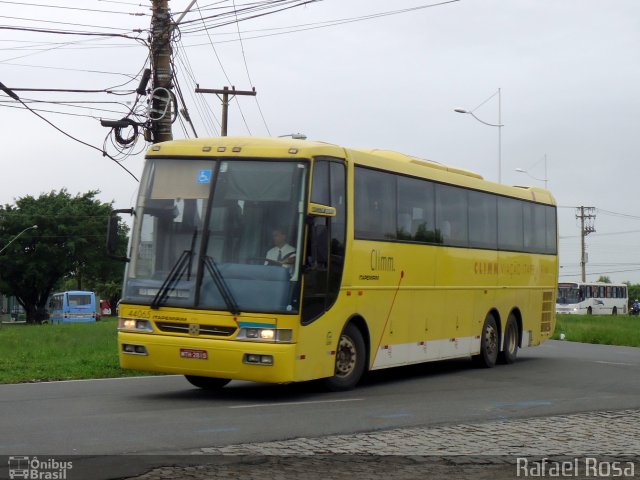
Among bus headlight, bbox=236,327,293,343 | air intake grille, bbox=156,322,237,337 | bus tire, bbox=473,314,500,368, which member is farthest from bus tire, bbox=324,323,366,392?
bus tire, bbox=473,314,500,368

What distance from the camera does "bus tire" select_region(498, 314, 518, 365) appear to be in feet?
68.6

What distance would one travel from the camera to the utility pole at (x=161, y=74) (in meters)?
21.5

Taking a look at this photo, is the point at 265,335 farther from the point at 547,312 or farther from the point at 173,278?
the point at 547,312

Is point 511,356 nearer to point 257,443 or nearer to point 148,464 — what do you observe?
point 257,443

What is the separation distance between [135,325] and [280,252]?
2.18 m

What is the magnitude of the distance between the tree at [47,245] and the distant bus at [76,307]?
1.81 meters

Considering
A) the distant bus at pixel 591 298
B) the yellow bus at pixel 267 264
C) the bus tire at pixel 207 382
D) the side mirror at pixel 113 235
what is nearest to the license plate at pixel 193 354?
the yellow bus at pixel 267 264

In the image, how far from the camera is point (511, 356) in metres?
21.3

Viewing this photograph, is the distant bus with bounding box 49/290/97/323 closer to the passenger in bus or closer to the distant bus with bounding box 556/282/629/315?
the distant bus with bounding box 556/282/629/315

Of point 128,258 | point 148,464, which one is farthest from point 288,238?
point 148,464

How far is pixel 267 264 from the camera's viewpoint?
1318 centimetres

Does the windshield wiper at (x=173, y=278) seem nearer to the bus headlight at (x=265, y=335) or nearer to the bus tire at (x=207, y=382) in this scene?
the bus headlight at (x=265, y=335)

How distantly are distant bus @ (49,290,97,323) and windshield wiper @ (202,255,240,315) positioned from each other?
6933 centimetres

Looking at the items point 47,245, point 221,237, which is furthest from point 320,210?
point 47,245
